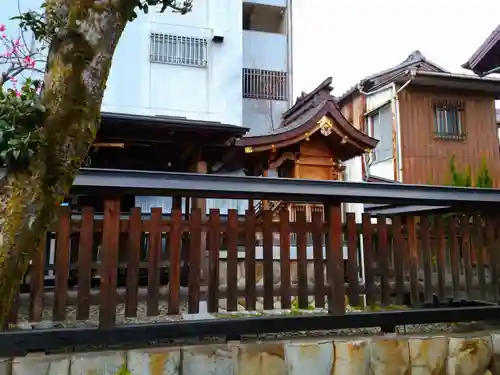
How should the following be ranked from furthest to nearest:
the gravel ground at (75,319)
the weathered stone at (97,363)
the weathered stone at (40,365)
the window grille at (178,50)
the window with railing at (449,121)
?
the window with railing at (449,121) < the window grille at (178,50) < the gravel ground at (75,319) < the weathered stone at (97,363) < the weathered stone at (40,365)

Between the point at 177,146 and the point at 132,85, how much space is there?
13.1ft

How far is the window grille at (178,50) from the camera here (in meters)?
12.6

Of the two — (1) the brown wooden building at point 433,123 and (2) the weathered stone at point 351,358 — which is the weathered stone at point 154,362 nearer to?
(2) the weathered stone at point 351,358

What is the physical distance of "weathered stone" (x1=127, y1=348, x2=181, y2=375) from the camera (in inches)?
157

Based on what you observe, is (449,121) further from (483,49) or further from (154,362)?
(154,362)

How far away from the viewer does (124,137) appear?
866 centimetres

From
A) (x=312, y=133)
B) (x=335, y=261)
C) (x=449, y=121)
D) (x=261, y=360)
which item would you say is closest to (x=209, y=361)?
(x=261, y=360)

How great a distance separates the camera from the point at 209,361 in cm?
420

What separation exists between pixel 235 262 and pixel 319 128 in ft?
22.1

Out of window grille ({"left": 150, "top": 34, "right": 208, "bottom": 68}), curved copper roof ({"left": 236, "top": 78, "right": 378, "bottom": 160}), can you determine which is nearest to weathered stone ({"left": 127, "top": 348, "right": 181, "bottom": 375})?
curved copper roof ({"left": 236, "top": 78, "right": 378, "bottom": 160})

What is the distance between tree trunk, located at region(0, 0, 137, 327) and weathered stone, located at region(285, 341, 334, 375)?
3187mm

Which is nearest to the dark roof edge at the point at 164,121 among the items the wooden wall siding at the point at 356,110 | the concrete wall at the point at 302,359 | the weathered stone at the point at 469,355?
the concrete wall at the point at 302,359

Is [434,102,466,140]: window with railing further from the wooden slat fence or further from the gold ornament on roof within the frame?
the wooden slat fence

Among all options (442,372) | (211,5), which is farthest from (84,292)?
(211,5)
